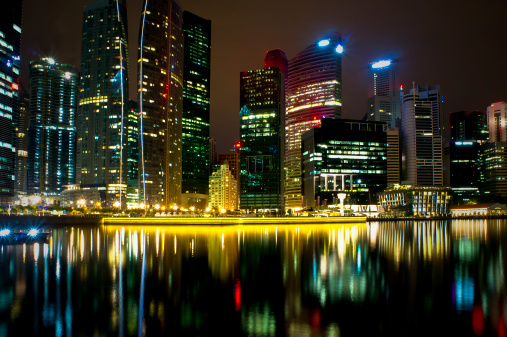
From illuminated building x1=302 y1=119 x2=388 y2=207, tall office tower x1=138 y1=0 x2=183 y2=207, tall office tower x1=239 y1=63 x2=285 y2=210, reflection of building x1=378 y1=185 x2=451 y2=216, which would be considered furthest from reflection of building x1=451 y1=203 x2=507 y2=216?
tall office tower x1=138 y1=0 x2=183 y2=207

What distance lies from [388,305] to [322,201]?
149197 millimetres

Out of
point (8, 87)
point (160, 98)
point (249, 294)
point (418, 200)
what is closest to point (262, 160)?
point (160, 98)

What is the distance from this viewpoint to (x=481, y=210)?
168750 mm

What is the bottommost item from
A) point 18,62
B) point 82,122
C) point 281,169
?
point 281,169

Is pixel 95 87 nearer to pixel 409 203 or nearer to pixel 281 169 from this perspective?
pixel 281 169

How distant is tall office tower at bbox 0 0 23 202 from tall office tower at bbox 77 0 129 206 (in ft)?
111

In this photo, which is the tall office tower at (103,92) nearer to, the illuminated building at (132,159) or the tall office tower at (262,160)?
the illuminated building at (132,159)

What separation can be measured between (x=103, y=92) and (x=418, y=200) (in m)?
119

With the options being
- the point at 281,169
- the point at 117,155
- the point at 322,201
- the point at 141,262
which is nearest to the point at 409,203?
the point at 322,201

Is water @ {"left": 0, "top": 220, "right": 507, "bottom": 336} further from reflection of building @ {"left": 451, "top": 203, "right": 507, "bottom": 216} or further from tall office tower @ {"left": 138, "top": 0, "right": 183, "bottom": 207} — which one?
reflection of building @ {"left": 451, "top": 203, "right": 507, "bottom": 216}

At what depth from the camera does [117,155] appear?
148 metres

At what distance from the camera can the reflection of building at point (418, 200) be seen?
161 meters

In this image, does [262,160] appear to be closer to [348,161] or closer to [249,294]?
[348,161]

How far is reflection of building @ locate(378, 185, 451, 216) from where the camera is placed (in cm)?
16100
